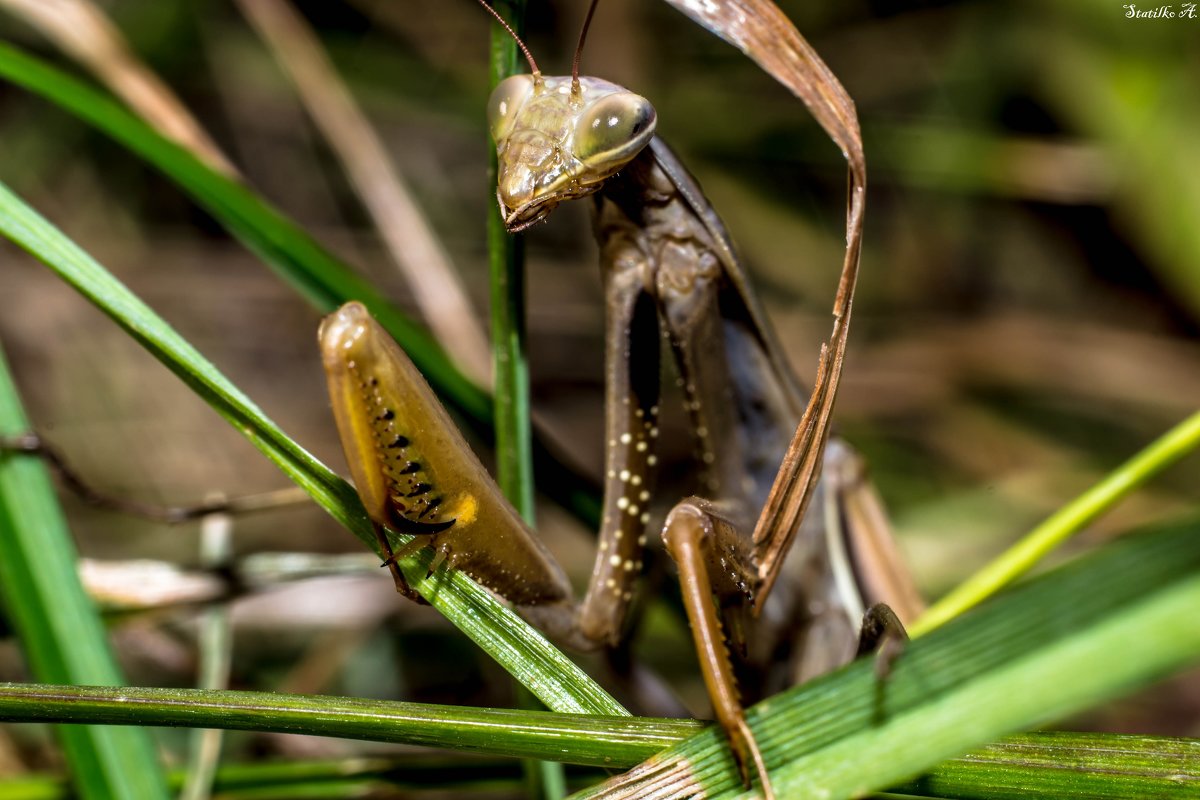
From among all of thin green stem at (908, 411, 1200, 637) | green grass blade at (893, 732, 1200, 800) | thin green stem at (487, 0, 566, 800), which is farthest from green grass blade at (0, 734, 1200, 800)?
thin green stem at (487, 0, 566, 800)

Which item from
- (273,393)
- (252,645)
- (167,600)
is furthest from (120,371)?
(167,600)

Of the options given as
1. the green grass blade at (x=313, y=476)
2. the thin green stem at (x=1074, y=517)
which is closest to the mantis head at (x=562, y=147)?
the green grass blade at (x=313, y=476)

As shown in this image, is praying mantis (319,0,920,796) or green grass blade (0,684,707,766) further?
praying mantis (319,0,920,796)

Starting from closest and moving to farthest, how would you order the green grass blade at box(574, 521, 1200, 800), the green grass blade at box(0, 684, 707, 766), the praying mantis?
the green grass blade at box(574, 521, 1200, 800) → the green grass blade at box(0, 684, 707, 766) → the praying mantis

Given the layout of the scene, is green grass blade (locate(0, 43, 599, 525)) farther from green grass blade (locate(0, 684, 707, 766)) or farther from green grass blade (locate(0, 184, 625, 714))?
green grass blade (locate(0, 684, 707, 766))

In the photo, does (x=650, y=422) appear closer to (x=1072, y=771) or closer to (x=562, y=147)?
(x=562, y=147)

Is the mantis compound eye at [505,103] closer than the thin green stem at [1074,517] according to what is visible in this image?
Yes

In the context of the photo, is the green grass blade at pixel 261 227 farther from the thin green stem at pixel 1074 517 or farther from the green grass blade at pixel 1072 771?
the green grass blade at pixel 1072 771
